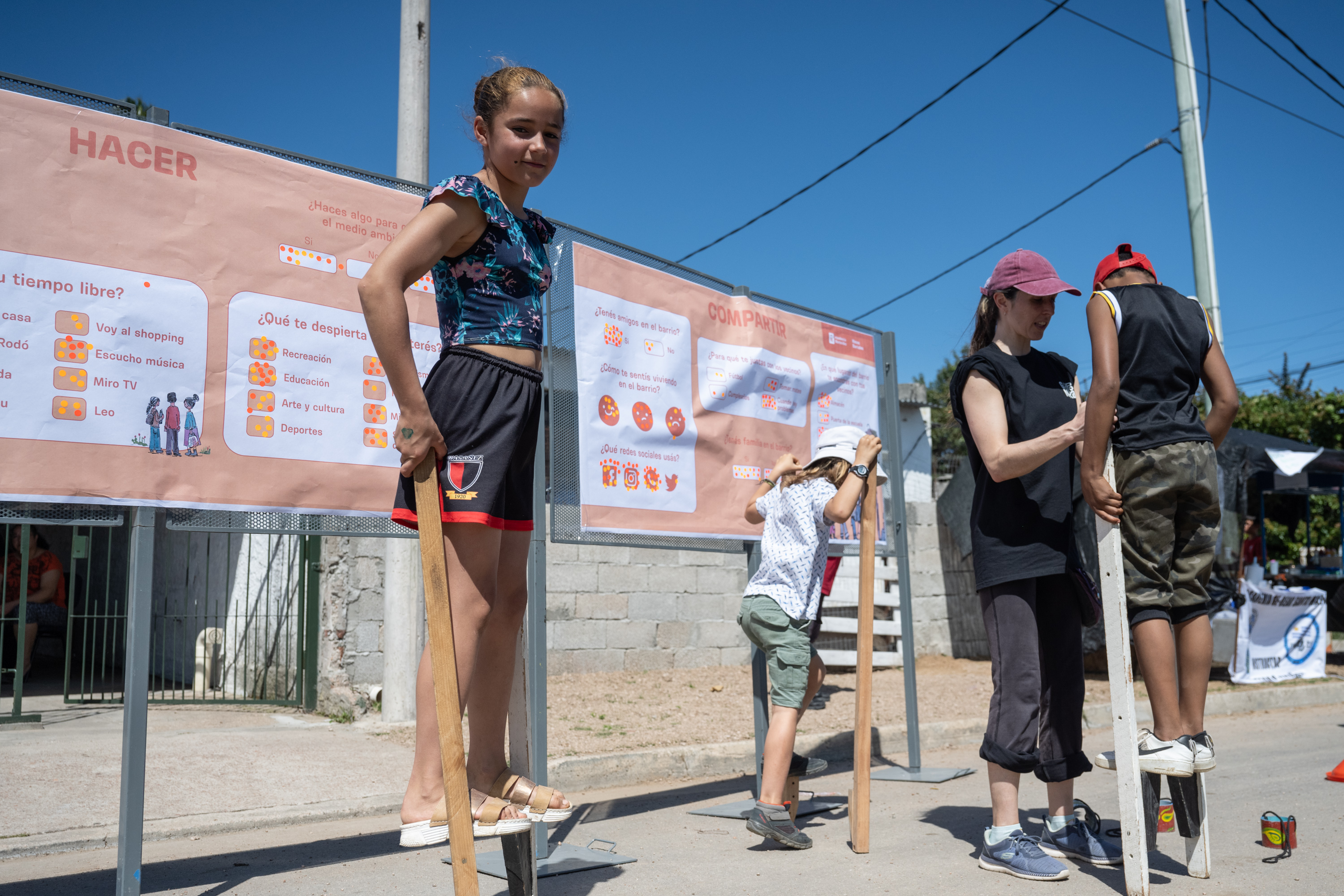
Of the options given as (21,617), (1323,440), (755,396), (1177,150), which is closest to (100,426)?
(755,396)

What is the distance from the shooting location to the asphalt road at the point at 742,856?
10.8 feet

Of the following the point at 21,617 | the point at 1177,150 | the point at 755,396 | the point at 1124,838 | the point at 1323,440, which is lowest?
the point at 1124,838

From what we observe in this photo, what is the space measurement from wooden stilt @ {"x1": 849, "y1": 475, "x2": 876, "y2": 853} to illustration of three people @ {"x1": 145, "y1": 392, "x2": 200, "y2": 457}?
249cm

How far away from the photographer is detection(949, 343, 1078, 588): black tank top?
11.3 ft

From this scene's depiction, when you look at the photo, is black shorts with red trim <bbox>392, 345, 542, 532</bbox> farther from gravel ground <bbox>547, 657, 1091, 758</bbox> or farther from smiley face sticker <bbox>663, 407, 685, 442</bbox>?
gravel ground <bbox>547, 657, 1091, 758</bbox>

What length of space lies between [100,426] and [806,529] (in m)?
2.79

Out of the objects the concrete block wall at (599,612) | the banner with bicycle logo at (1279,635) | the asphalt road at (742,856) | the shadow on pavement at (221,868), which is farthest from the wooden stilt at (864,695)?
the banner with bicycle logo at (1279,635)

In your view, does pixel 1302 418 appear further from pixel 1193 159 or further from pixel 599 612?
pixel 599 612

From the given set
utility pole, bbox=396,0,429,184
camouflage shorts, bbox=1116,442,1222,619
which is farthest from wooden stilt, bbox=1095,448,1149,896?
utility pole, bbox=396,0,429,184

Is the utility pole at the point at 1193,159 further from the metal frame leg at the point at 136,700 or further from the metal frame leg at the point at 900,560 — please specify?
the metal frame leg at the point at 136,700

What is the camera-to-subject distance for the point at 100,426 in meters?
3.06

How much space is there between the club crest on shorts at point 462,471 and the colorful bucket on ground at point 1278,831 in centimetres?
311

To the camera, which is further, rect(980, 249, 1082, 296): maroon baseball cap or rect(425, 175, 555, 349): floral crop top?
rect(980, 249, 1082, 296): maroon baseball cap

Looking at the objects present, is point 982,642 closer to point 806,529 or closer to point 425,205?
point 806,529
